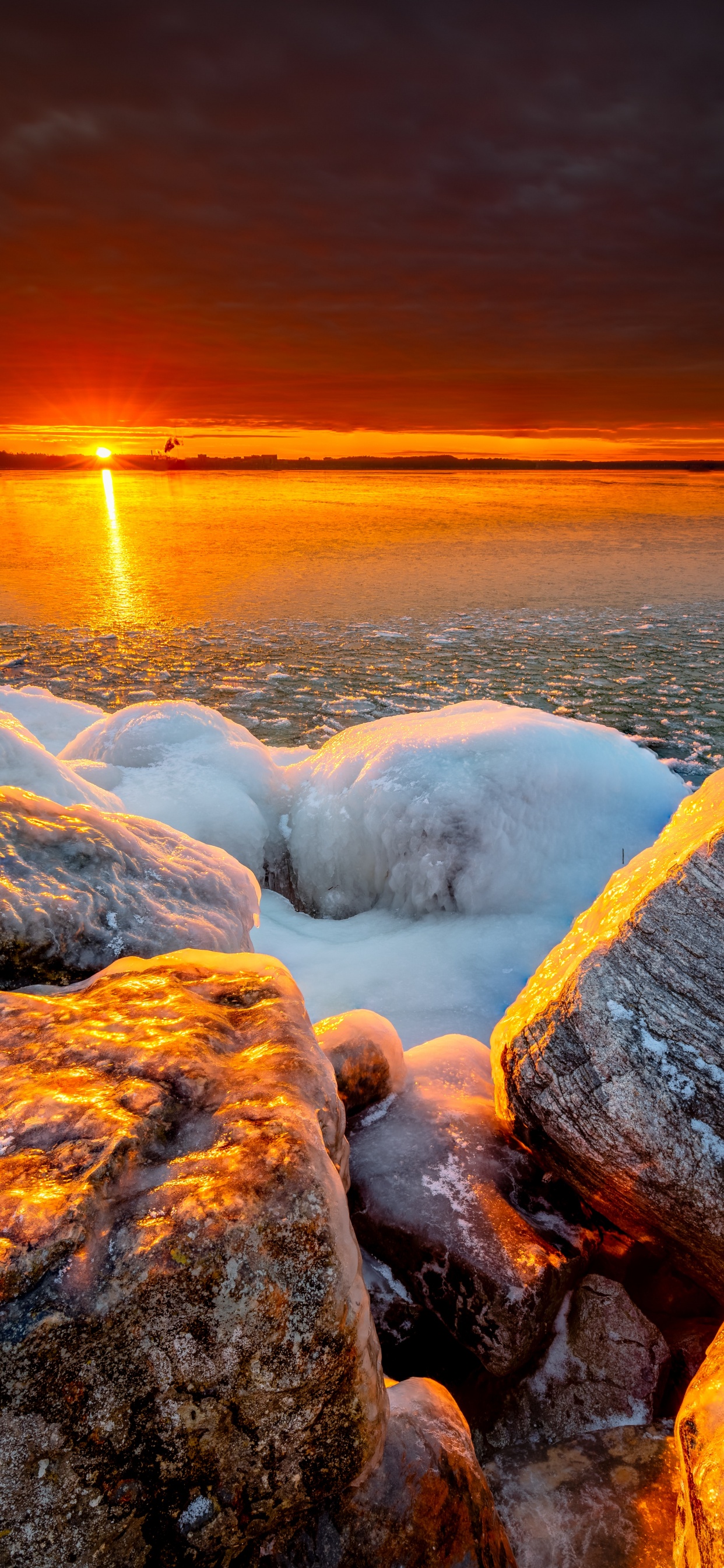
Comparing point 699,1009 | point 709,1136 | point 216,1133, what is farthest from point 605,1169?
point 216,1133

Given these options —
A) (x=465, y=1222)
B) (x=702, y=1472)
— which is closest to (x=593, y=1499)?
(x=702, y=1472)

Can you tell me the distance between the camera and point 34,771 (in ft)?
13.7

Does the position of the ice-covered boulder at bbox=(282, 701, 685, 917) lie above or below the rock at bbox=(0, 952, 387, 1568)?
below

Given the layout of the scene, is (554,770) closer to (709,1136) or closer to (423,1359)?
(709,1136)

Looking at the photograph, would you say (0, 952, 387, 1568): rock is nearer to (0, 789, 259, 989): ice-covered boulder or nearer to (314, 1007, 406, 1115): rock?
(0, 789, 259, 989): ice-covered boulder

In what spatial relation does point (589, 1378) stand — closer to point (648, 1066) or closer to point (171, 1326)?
point (648, 1066)

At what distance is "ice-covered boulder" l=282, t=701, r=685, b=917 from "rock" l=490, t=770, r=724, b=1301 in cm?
253

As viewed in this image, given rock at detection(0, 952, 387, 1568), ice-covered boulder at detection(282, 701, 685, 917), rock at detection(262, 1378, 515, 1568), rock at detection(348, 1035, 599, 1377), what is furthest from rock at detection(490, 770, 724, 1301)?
ice-covered boulder at detection(282, 701, 685, 917)

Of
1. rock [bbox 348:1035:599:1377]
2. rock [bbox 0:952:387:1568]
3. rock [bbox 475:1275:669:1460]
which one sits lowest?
rock [bbox 475:1275:669:1460]

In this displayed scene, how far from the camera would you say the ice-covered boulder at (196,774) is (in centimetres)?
588

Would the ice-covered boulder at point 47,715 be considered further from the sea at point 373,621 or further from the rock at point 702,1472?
the rock at point 702,1472

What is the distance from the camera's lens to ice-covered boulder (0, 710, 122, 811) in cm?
408

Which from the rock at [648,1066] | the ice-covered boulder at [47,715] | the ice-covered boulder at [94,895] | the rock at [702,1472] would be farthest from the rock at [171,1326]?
the ice-covered boulder at [47,715]

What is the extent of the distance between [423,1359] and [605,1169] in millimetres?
804
